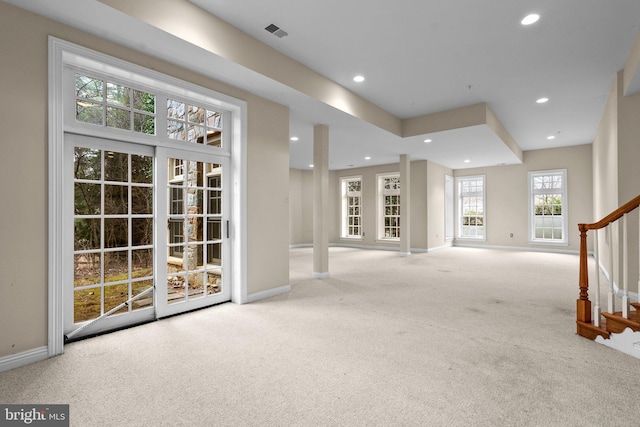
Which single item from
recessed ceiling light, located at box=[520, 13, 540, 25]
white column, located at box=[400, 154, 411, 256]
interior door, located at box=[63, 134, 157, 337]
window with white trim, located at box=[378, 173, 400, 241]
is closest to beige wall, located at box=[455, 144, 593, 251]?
window with white trim, located at box=[378, 173, 400, 241]

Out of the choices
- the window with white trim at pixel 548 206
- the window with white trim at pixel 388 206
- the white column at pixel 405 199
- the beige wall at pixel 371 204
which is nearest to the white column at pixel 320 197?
the white column at pixel 405 199

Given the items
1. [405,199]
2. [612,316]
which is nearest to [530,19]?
[612,316]

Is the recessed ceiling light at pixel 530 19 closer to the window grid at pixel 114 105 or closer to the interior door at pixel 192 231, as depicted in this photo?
the interior door at pixel 192 231

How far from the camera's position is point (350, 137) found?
6293mm

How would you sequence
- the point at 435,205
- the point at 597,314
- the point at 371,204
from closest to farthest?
the point at 597,314, the point at 435,205, the point at 371,204

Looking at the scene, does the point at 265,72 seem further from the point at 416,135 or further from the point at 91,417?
the point at 416,135

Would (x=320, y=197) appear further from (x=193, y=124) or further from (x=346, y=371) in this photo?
(x=346, y=371)

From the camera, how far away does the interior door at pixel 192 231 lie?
3322 mm

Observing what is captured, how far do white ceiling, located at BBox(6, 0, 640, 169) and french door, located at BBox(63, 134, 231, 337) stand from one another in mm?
1037

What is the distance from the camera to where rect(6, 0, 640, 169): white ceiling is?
2.86 metres

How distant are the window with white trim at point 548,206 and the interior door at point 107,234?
389 inches

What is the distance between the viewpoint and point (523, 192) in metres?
9.32

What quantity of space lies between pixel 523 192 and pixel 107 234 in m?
10.2

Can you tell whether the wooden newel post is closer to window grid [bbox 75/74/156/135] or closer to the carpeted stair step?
the carpeted stair step
